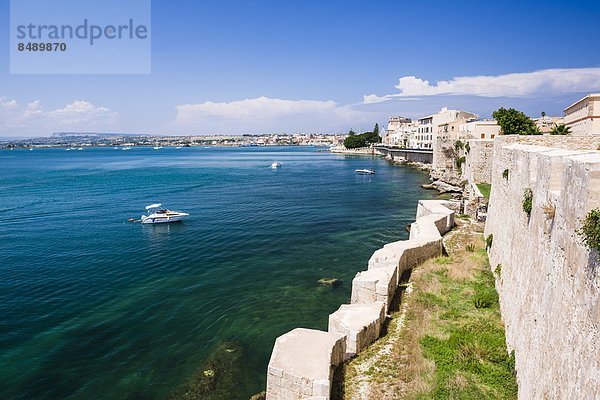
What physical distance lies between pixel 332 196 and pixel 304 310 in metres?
30.4

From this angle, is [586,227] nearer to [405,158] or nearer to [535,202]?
[535,202]

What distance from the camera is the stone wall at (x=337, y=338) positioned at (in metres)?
8.34

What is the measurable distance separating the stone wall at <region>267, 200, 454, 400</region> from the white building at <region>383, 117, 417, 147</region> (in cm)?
9709

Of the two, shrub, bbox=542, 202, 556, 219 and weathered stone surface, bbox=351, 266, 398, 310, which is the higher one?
shrub, bbox=542, 202, 556, 219

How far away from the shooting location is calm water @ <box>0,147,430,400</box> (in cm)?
1199

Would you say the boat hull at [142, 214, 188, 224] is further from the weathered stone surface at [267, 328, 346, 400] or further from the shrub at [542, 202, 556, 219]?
the shrub at [542, 202, 556, 219]

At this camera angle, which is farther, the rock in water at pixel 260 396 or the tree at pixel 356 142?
the tree at pixel 356 142

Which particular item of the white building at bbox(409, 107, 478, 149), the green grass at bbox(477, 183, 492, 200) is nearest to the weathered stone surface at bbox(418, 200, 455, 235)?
the green grass at bbox(477, 183, 492, 200)

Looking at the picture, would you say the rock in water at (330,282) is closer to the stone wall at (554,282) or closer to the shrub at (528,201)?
the stone wall at (554,282)

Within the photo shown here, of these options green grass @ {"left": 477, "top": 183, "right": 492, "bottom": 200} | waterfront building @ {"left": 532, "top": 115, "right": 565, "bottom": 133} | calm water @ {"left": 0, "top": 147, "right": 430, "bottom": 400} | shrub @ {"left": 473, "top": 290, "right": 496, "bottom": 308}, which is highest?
waterfront building @ {"left": 532, "top": 115, "right": 565, "bottom": 133}

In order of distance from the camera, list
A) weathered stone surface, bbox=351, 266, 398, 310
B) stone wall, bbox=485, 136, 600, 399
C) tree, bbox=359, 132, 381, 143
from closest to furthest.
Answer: stone wall, bbox=485, 136, 600, 399, weathered stone surface, bbox=351, 266, 398, 310, tree, bbox=359, 132, 381, 143

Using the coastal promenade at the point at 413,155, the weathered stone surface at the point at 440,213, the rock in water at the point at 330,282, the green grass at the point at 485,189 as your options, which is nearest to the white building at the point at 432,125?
the coastal promenade at the point at 413,155

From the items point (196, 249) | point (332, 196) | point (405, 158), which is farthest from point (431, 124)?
point (196, 249)

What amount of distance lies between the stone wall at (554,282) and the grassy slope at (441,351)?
1.94ft
